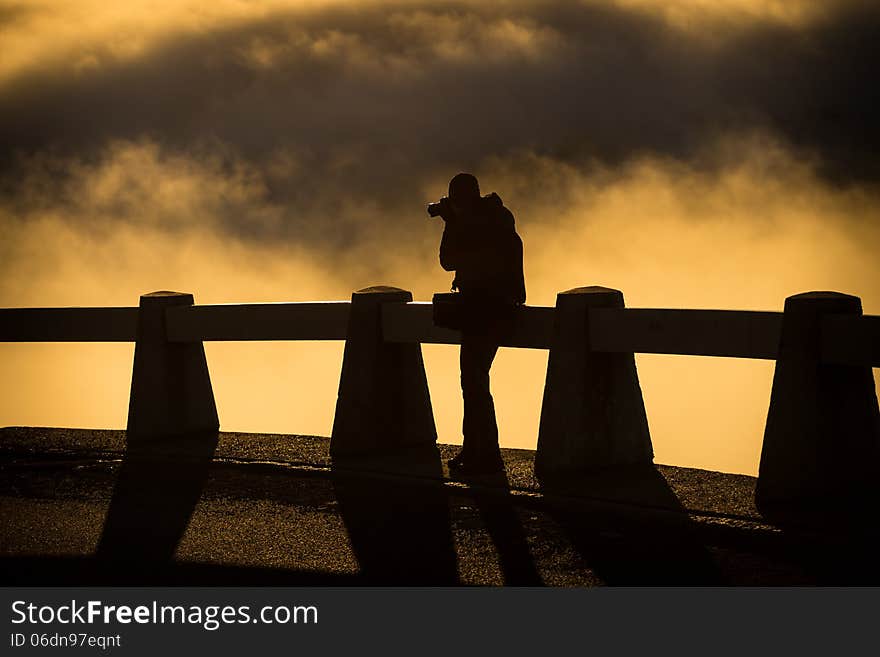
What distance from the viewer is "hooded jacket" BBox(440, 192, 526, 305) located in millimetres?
9906

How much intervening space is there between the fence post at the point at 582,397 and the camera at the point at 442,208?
3.23 feet

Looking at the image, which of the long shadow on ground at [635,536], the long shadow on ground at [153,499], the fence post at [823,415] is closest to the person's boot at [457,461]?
the long shadow on ground at [635,536]

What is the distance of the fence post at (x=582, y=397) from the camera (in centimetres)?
990

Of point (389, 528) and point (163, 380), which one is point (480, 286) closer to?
point (389, 528)

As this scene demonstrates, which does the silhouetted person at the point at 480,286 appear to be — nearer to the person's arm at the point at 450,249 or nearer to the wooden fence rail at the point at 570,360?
the person's arm at the point at 450,249

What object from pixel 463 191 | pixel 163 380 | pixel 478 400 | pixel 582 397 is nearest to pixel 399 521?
pixel 478 400

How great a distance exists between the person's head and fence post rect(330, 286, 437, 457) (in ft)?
5.03

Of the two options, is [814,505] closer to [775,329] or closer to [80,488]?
[775,329]

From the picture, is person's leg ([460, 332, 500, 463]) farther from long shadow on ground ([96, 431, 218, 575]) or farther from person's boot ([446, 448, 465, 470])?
long shadow on ground ([96, 431, 218, 575])

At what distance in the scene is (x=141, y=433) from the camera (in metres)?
12.3

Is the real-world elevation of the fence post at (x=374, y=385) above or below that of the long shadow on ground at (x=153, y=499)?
above

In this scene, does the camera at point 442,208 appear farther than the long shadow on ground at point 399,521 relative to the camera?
Yes

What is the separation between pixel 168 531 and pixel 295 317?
3383mm

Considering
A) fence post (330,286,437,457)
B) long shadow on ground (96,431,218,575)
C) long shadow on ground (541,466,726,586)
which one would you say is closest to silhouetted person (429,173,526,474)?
long shadow on ground (541,466,726,586)
